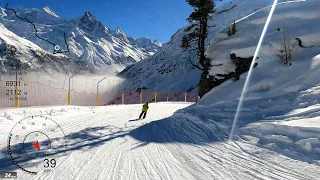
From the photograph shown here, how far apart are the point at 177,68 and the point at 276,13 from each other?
79770 millimetres

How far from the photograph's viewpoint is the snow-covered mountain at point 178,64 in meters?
88.1

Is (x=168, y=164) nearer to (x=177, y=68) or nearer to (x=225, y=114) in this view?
(x=225, y=114)

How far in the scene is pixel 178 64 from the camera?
10056 centimetres

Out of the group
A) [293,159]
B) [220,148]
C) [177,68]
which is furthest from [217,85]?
[177,68]

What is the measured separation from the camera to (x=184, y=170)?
560cm

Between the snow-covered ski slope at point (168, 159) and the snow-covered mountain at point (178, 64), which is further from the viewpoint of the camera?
the snow-covered mountain at point (178, 64)
